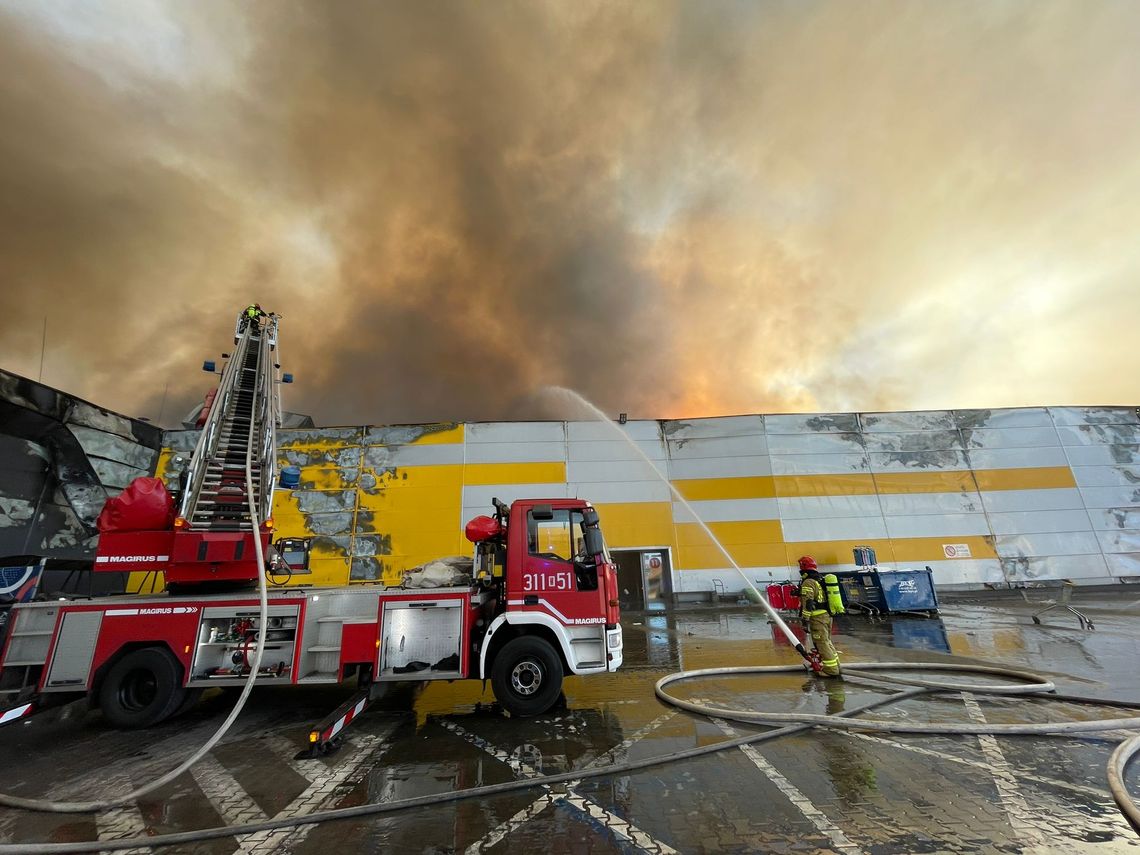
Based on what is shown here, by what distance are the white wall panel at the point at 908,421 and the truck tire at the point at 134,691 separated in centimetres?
2453

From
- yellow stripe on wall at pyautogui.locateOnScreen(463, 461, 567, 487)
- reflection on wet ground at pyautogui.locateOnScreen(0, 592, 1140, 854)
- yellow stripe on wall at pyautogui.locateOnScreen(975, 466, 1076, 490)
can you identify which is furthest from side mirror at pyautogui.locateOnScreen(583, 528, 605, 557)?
yellow stripe on wall at pyautogui.locateOnScreen(975, 466, 1076, 490)

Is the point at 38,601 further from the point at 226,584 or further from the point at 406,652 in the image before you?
the point at 406,652

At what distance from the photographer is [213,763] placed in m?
5.09

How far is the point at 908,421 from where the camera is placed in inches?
845

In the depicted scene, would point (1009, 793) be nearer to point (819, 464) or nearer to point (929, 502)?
point (819, 464)

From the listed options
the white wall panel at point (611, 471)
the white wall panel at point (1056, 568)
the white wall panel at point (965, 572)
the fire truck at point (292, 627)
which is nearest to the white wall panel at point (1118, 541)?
the white wall panel at point (1056, 568)

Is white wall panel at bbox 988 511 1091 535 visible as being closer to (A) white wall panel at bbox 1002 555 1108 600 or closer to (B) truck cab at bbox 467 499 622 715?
(A) white wall panel at bbox 1002 555 1108 600

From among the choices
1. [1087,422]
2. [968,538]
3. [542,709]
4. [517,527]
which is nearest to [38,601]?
[517,527]

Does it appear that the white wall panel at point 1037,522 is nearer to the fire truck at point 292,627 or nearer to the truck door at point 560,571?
the fire truck at point 292,627

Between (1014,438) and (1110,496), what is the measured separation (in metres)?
4.50

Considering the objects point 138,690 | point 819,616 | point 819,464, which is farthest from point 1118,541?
point 138,690

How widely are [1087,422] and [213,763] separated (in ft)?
108

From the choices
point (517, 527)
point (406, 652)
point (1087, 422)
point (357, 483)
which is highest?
point (1087, 422)

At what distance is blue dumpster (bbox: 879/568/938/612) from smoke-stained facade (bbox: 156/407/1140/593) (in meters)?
3.92
